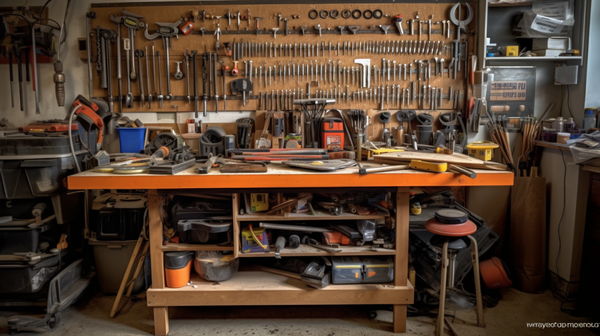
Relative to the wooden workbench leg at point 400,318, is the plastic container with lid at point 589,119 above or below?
above

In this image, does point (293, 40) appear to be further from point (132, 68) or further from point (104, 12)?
point (104, 12)

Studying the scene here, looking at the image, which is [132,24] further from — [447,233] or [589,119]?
[589,119]

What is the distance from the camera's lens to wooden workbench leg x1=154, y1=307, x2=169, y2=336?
2422 mm

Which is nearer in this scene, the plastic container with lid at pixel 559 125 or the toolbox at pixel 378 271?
the toolbox at pixel 378 271

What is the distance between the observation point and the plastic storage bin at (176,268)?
7.84ft

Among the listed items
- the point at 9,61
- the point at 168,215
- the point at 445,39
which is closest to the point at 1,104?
the point at 9,61

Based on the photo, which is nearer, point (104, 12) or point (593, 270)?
point (593, 270)

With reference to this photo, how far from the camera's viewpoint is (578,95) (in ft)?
10.3

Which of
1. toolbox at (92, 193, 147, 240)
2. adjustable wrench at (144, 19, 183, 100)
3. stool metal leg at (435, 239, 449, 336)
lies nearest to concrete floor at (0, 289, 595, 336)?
stool metal leg at (435, 239, 449, 336)

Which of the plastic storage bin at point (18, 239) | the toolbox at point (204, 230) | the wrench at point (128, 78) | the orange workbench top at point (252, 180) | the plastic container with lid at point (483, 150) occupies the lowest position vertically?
the plastic storage bin at point (18, 239)

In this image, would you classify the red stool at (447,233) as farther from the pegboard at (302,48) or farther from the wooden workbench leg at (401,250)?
the pegboard at (302,48)

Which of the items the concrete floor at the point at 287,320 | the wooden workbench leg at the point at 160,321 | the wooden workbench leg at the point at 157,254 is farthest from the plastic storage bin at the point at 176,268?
the concrete floor at the point at 287,320

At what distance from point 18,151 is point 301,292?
6.49 feet

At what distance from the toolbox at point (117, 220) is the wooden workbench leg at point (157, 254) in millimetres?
539
